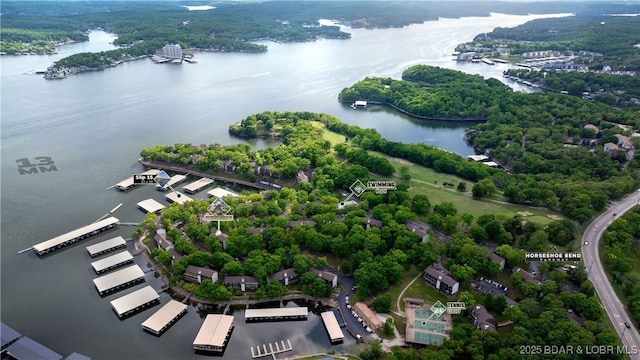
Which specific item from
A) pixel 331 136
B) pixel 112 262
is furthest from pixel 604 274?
pixel 112 262

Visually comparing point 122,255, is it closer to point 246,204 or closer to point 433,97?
point 246,204

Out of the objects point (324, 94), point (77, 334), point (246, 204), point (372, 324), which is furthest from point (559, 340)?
point (324, 94)

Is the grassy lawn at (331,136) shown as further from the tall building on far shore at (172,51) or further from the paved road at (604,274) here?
the tall building on far shore at (172,51)

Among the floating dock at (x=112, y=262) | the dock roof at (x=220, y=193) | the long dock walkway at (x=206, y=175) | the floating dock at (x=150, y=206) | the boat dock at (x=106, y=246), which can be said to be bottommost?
the floating dock at (x=112, y=262)

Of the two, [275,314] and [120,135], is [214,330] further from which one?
[120,135]

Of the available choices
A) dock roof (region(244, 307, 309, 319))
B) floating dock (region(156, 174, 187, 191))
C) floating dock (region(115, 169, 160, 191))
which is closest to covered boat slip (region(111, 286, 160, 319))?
A: dock roof (region(244, 307, 309, 319))

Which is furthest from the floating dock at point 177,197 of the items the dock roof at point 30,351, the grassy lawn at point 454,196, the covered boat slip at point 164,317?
the grassy lawn at point 454,196

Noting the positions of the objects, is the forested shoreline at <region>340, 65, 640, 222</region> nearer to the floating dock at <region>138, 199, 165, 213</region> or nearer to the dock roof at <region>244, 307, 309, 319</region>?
the dock roof at <region>244, 307, 309, 319</region>

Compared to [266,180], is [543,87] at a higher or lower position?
higher
